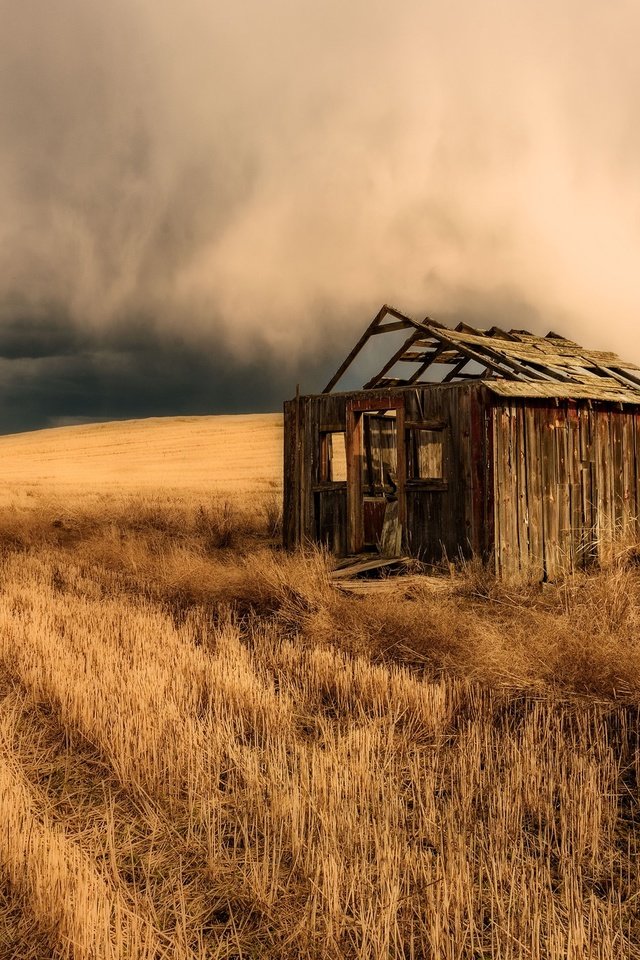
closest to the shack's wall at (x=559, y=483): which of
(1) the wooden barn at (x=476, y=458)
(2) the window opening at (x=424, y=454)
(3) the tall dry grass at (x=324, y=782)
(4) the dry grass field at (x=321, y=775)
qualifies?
(1) the wooden barn at (x=476, y=458)

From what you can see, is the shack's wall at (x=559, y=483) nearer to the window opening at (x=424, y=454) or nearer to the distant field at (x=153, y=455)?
the window opening at (x=424, y=454)

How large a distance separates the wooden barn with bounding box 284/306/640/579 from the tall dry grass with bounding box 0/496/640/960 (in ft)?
8.22

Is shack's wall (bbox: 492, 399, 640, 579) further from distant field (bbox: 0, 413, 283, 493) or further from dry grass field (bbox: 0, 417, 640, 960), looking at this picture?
distant field (bbox: 0, 413, 283, 493)

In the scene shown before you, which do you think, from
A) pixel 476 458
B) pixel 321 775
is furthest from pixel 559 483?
pixel 321 775

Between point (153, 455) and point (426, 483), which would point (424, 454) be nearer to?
point (426, 483)

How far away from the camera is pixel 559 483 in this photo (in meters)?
11.4

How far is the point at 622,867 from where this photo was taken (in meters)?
3.53

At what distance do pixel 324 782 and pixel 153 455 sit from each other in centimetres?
4557

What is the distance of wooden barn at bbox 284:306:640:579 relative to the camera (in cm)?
1063

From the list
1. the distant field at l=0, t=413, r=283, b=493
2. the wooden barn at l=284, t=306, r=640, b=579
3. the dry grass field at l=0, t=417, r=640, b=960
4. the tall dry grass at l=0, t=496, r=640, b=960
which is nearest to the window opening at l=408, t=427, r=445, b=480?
the wooden barn at l=284, t=306, r=640, b=579

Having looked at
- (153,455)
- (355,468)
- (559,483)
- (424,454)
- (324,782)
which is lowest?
(324,782)

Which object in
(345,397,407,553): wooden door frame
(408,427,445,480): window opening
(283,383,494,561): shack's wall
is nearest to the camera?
(283,383,494,561): shack's wall

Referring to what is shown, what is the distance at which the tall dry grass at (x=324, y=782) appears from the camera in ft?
9.79

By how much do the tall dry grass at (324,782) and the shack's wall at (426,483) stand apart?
8.00 feet
